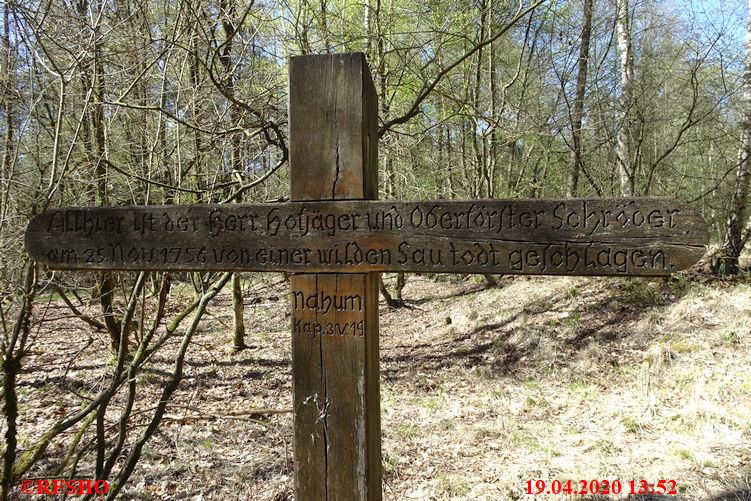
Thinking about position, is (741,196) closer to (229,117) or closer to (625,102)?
(625,102)

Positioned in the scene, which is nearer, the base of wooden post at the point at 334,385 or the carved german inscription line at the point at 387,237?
the carved german inscription line at the point at 387,237

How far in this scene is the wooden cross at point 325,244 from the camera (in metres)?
1.63

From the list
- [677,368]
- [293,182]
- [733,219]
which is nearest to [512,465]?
[677,368]

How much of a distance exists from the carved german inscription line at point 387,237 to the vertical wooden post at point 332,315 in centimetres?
9

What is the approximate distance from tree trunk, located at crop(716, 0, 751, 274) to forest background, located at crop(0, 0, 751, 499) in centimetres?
2

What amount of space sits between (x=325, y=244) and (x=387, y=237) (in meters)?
0.25

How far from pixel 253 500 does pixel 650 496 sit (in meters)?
2.95

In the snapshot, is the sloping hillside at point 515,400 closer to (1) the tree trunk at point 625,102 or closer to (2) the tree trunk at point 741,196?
(2) the tree trunk at point 741,196

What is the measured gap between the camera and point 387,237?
5.41 ft

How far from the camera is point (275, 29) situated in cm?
533

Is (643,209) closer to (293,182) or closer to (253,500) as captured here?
(293,182)
